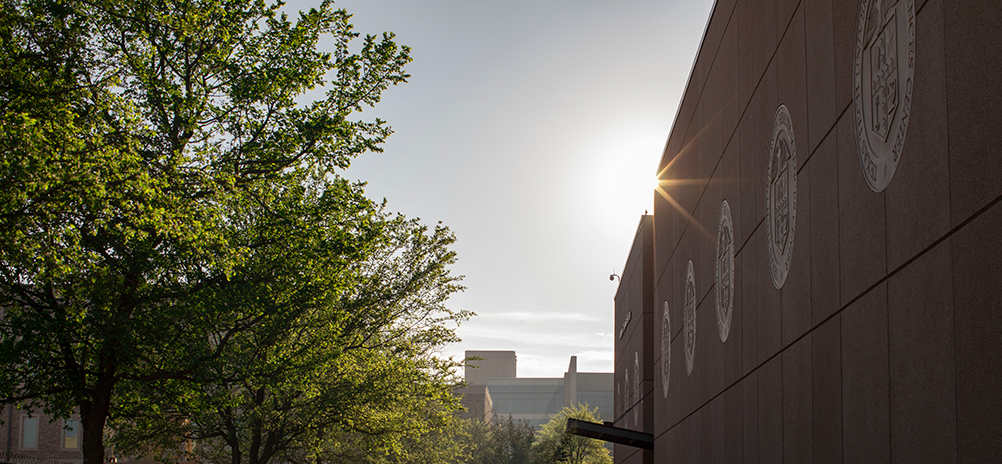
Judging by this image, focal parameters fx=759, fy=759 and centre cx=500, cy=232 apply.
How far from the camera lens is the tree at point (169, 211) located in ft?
37.1

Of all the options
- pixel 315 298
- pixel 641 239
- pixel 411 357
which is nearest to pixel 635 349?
pixel 641 239

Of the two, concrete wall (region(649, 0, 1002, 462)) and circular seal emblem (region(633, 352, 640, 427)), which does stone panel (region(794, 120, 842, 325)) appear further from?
circular seal emblem (region(633, 352, 640, 427))

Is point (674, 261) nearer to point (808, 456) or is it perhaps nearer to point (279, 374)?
point (279, 374)

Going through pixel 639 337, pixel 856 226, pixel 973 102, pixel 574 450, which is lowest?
pixel 574 450

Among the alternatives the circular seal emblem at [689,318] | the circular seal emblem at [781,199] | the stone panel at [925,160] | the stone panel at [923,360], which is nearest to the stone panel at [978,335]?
the stone panel at [923,360]

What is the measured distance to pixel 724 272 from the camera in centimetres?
1280

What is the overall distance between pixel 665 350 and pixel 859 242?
52.1 ft

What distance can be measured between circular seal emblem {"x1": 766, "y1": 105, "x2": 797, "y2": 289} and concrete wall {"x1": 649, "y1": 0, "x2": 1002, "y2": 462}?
0.26 ft

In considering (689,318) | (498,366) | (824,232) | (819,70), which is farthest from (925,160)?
(498,366)

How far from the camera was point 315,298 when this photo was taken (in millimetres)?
14867

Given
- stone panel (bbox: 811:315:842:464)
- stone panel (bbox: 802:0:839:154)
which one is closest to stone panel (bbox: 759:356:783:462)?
stone panel (bbox: 811:315:842:464)

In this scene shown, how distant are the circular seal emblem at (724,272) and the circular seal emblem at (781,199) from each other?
247 cm

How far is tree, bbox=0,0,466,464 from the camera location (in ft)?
37.1

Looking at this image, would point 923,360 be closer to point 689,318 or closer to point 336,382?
point 689,318
